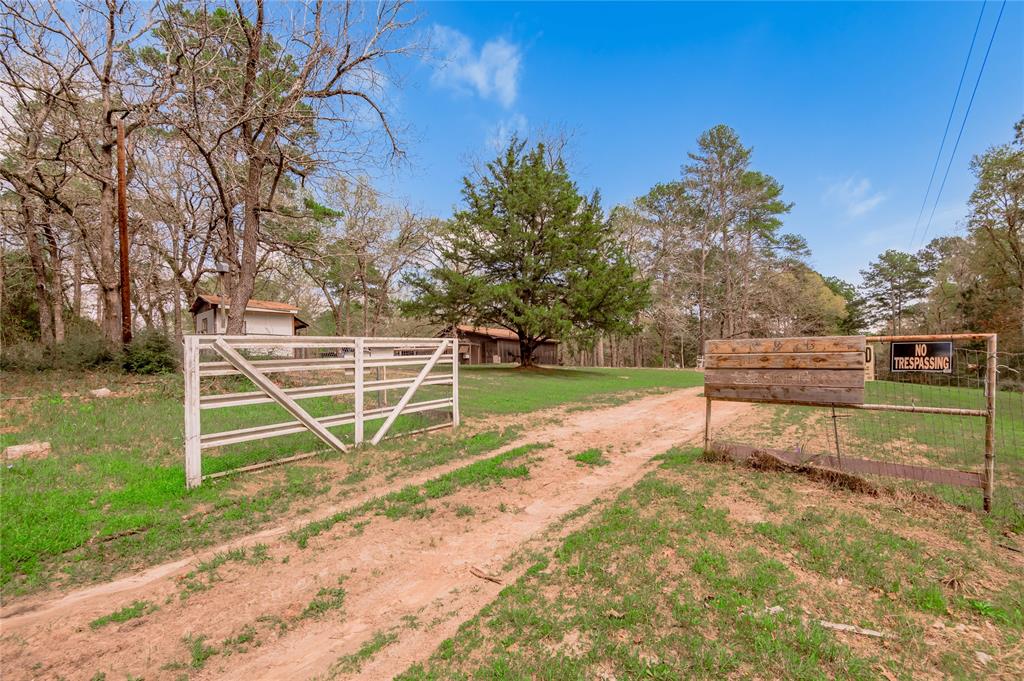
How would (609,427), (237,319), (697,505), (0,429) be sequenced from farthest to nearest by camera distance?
(237,319) < (609,427) < (0,429) < (697,505)

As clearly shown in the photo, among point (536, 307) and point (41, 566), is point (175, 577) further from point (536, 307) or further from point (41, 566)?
point (536, 307)

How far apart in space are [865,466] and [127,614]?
7255mm

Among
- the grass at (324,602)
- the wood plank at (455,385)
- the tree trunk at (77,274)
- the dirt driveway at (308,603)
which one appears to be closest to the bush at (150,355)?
the wood plank at (455,385)

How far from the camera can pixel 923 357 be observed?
425 centimetres

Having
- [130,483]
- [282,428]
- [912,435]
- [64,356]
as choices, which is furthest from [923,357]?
[64,356]

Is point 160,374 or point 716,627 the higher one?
point 160,374

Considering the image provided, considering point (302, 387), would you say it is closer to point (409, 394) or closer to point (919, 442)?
point (409, 394)

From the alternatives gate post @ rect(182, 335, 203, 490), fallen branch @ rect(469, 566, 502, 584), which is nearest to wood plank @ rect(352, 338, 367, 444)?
gate post @ rect(182, 335, 203, 490)

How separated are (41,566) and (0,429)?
230 inches

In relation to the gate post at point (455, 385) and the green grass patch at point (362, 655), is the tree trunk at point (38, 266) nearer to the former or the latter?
the gate post at point (455, 385)

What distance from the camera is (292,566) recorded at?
10.5ft

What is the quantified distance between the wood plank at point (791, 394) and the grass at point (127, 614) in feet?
20.6

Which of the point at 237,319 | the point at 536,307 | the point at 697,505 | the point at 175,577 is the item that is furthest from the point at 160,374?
the point at 536,307

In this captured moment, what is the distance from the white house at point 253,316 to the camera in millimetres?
24000
